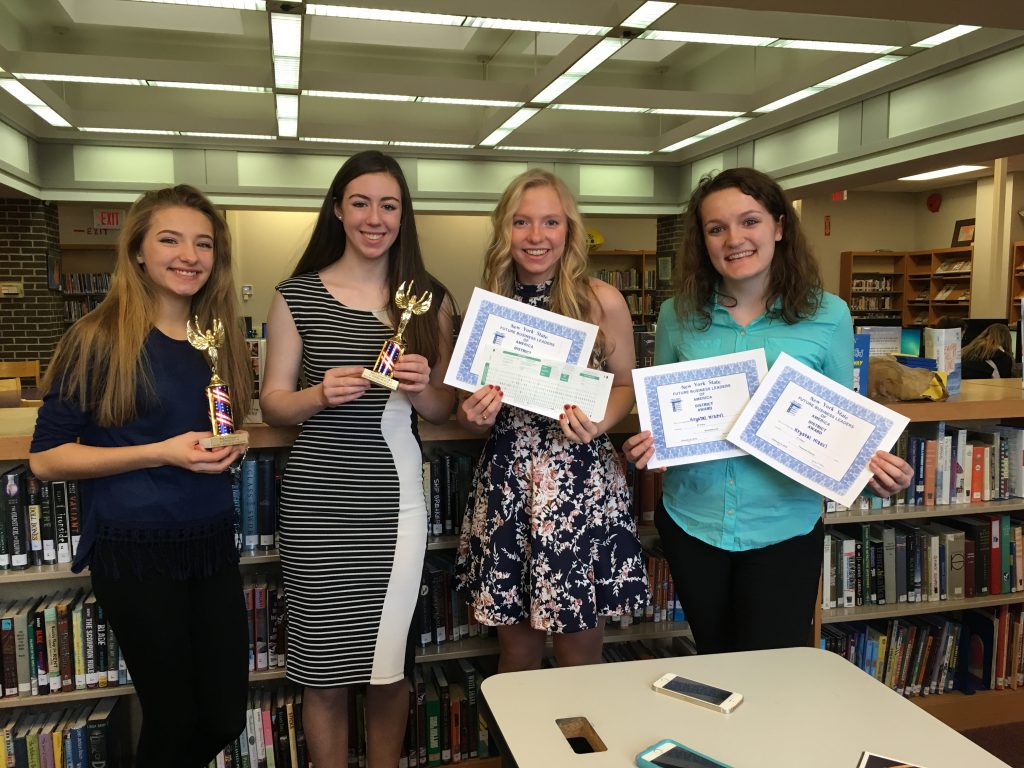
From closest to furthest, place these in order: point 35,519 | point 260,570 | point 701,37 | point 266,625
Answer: point 35,519 < point 266,625 < point 260,570 < point 701,37

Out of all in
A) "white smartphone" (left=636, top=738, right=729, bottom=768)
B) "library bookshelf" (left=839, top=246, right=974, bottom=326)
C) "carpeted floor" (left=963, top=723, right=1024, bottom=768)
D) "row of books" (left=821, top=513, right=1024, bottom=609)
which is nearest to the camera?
"white smartphone" (left=636, top=738, right=729, bottom=768)

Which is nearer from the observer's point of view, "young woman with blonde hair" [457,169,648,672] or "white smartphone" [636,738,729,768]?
"white smartphone" [636,738,729,768]

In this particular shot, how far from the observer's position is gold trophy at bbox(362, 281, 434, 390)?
1704 millimetres

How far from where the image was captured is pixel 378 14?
4395 mm

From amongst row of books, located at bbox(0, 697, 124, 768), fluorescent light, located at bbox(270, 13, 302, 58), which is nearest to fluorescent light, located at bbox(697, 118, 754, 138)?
fluorescent light, located at bbox(270, 13, 302, 58)

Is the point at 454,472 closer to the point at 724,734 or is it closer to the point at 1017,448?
the point at 724,734

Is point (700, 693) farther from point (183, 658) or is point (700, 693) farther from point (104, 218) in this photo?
point (104, 218)

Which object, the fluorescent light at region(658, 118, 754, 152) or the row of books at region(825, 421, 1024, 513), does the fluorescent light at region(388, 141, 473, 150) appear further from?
the row of books at region(825, 421, 1024, 513)

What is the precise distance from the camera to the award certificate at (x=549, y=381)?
182cm

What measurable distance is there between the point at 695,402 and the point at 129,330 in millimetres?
1314

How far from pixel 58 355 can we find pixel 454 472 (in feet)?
3.88

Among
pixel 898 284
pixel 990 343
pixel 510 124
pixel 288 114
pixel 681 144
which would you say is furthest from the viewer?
pixel 898 284

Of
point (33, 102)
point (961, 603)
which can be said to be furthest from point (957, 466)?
point (33, 102)

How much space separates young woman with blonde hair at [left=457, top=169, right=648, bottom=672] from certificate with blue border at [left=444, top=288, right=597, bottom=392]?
74 mm
